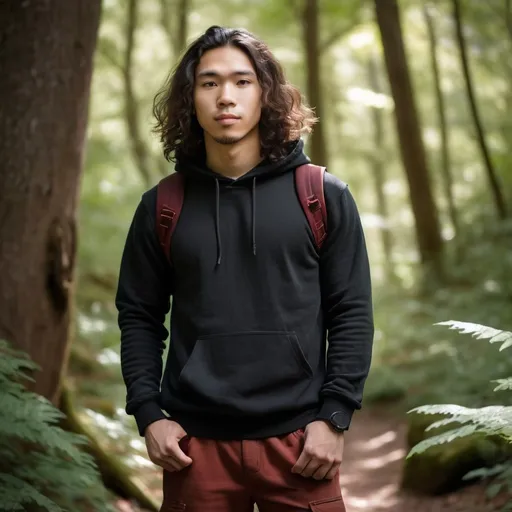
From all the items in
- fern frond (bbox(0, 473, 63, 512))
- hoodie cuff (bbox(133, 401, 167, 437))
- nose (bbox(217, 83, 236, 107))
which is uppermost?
nose (bbox(217, 83, 236, 107))

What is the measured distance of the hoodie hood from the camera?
2.82m

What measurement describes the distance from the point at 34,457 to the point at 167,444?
71.1 inches

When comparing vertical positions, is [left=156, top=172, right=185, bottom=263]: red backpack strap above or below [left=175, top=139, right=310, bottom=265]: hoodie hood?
below

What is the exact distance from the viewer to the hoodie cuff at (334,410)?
2.62m

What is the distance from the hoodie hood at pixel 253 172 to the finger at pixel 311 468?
772 millimetres

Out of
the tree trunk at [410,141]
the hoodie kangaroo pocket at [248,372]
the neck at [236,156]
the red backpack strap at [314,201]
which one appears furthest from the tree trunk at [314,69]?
the hoodie kangaroo pocket at [248,372]

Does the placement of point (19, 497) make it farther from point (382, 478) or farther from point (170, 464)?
point (382, 478)

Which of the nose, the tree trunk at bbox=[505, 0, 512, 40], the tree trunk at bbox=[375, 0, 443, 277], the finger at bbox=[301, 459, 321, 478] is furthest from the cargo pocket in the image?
the tree trunk at bbox=[505, 0, 512, 40]

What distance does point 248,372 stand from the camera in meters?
2.65

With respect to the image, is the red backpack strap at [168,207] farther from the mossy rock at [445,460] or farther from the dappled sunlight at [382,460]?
the dappled sunlight at [382,460]

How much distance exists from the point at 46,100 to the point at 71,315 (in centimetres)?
137

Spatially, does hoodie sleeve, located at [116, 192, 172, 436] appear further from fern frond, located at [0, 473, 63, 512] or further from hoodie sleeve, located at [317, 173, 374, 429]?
fern frond, located at [0, 473, 63, 512]

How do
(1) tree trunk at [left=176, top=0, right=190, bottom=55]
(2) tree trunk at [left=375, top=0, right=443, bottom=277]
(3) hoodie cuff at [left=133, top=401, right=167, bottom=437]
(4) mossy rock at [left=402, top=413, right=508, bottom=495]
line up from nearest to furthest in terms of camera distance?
(3) hoodie cuff at [left=133, top=401, right=167, bottom=437] → (4) mossy rock at [left=402, top=413, right=508, bottom=495] → (2) tree trunk at [left=375, top=0, right=443, bottom=277] → (1) tree trunk at [left=176, top=0, right=190, bottom=55]

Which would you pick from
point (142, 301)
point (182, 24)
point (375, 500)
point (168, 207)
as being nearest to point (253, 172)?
point (168, 207)
